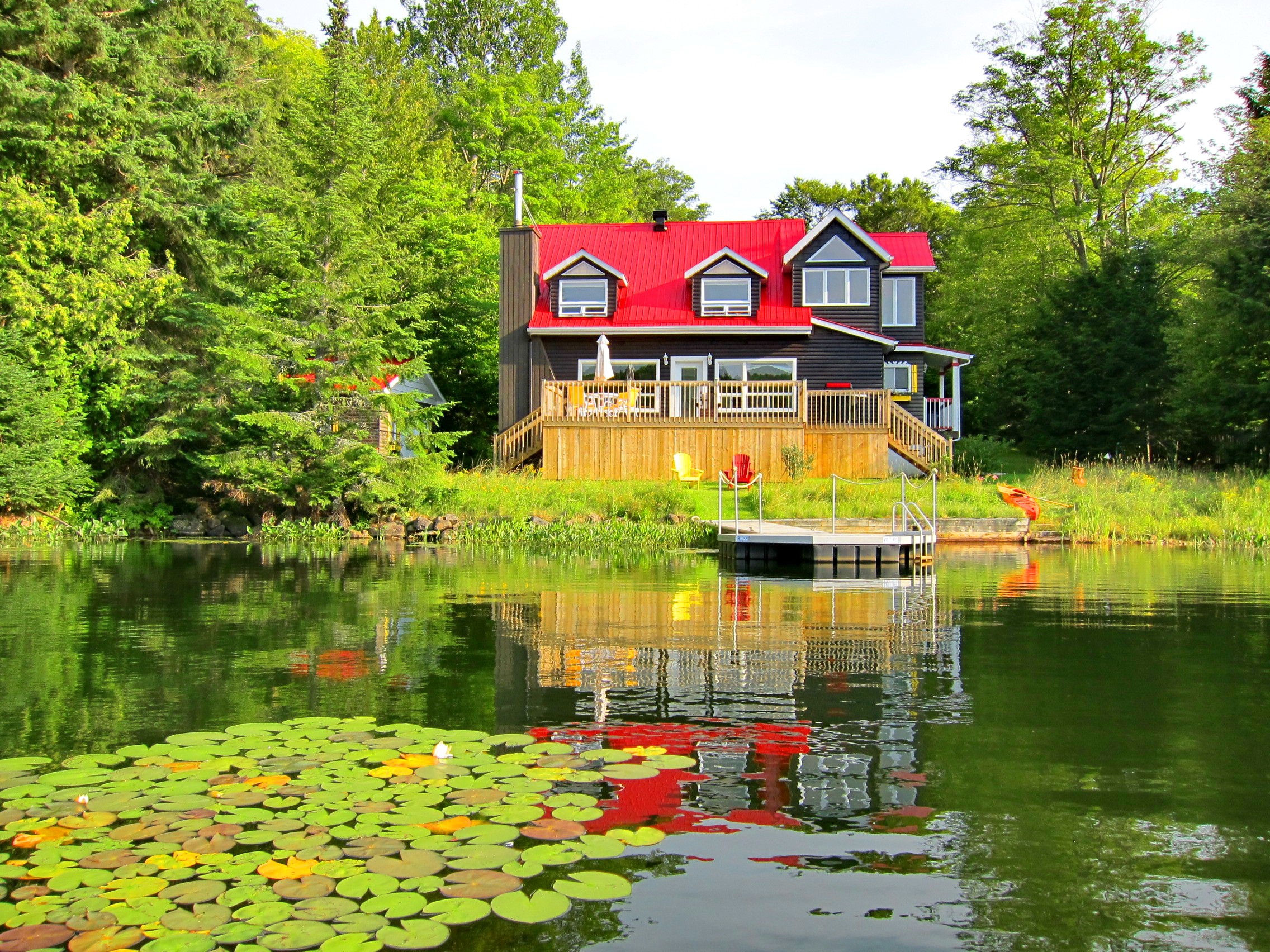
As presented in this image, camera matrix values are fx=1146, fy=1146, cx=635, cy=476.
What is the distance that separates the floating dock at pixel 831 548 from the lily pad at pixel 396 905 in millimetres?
14556

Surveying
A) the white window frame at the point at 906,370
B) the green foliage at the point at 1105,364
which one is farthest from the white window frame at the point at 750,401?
the green foliage at the point at 1105,364

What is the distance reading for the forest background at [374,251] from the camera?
24703mm

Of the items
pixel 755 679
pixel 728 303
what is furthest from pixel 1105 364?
pixel 755 679

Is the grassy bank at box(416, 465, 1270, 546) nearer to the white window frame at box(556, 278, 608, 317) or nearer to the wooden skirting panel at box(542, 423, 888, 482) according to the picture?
the wooden skirting panel at box(542, 423, 888, 482)

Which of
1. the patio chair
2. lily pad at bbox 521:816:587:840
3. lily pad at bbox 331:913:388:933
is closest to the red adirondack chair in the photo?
the patio chair

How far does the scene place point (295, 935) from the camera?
383 cm

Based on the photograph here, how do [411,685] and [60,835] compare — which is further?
[411,685]

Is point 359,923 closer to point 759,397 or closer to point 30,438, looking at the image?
point 30,438

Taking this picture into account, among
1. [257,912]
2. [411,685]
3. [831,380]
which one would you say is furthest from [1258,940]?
[831,380]

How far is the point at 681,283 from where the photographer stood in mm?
35375

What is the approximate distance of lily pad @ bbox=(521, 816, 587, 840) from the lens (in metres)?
4.80

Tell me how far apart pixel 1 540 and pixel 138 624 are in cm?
1441

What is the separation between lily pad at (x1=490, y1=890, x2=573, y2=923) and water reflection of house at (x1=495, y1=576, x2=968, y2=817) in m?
1.23

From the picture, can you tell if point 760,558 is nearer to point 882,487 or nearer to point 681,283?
point 882,487
